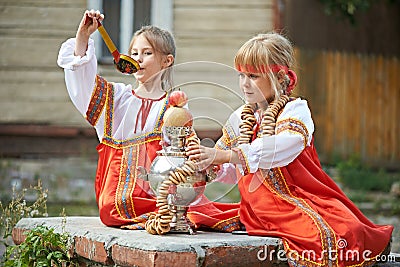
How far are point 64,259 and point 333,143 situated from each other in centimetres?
913

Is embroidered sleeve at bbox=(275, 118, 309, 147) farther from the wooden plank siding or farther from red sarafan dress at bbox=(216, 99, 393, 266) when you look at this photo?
the wooden plank siding

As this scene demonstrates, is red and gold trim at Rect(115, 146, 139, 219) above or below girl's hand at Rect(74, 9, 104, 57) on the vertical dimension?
below

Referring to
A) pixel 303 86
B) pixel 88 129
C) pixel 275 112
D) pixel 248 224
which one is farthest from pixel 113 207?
pixel 303 86

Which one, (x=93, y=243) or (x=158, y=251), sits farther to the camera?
(x=93, y=243)

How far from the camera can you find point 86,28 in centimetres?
365

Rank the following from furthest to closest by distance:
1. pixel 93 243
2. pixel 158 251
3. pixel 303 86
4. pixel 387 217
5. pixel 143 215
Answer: pixel 303 86 < pixel 387 217 < pixel 143 215 < pixel 93 243 < pixel 158 251

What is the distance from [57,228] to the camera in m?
3.81

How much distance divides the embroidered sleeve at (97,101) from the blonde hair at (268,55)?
684mm

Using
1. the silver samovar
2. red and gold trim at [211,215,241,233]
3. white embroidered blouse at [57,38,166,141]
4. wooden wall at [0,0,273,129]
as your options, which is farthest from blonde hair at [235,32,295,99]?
wooden wall at [0,0,273,129]

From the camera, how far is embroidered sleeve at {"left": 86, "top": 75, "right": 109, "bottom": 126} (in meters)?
3.83

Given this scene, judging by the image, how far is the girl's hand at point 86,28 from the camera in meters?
3.60

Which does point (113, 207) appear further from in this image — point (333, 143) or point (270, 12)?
point (333, 143)

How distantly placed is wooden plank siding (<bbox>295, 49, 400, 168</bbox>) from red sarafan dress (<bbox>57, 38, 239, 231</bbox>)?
27.0 ft

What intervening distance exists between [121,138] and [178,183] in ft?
2.03
